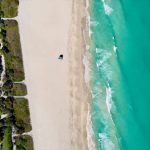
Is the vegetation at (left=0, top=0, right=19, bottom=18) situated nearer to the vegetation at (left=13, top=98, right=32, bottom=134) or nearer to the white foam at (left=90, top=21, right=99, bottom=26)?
the white foam at (left=90, top=21, right=99, bottom=26)

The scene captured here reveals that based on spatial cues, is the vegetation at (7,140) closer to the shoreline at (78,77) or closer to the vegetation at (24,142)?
the vegetation at (24,142)

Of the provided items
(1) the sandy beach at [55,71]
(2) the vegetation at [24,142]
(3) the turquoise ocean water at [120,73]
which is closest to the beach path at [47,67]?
(1) the sandy beach at [55,71]

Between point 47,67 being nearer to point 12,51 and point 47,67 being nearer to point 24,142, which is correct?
point 12,51

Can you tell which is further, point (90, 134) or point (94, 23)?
point (94, 23)

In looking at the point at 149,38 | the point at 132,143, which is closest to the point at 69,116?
the point at 132,143

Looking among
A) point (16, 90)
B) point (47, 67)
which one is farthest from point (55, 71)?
point (16, 90)
